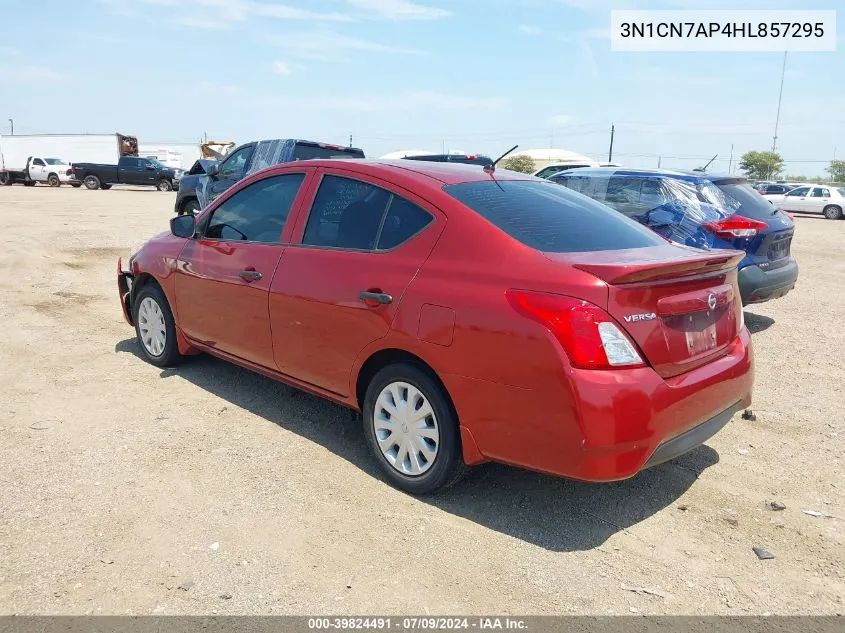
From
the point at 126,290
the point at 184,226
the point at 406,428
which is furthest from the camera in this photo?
the point at 126,290

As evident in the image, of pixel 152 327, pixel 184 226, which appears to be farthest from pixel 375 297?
pixel 152 327

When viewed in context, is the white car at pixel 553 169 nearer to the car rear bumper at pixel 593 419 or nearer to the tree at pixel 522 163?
the car rear bumper at pixel 593 419

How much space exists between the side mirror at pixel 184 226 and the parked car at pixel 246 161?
23.1 feet

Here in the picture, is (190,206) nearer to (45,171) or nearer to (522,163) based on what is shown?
(45,171)

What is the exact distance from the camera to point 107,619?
2.52 metres

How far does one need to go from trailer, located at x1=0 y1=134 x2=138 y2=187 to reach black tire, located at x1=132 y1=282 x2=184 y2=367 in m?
36.5

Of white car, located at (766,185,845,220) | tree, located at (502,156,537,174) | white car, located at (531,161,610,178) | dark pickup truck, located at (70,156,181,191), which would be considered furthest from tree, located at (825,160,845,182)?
dark pickup truck, located at (70,156,181,191)

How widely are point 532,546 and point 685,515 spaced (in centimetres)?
85

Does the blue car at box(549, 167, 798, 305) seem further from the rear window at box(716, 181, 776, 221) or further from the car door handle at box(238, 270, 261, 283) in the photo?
the car door handle at box(238, 270, 261, 283)

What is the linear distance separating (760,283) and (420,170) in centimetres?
411

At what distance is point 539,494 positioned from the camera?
3.56m

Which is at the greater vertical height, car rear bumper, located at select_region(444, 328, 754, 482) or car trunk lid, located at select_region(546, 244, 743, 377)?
car trunk lid, located at select_region(546, 244, 743, 377)

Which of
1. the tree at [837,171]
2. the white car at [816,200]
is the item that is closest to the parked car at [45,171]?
the white car at [816,200]

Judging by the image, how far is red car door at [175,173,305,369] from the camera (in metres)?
4.23
